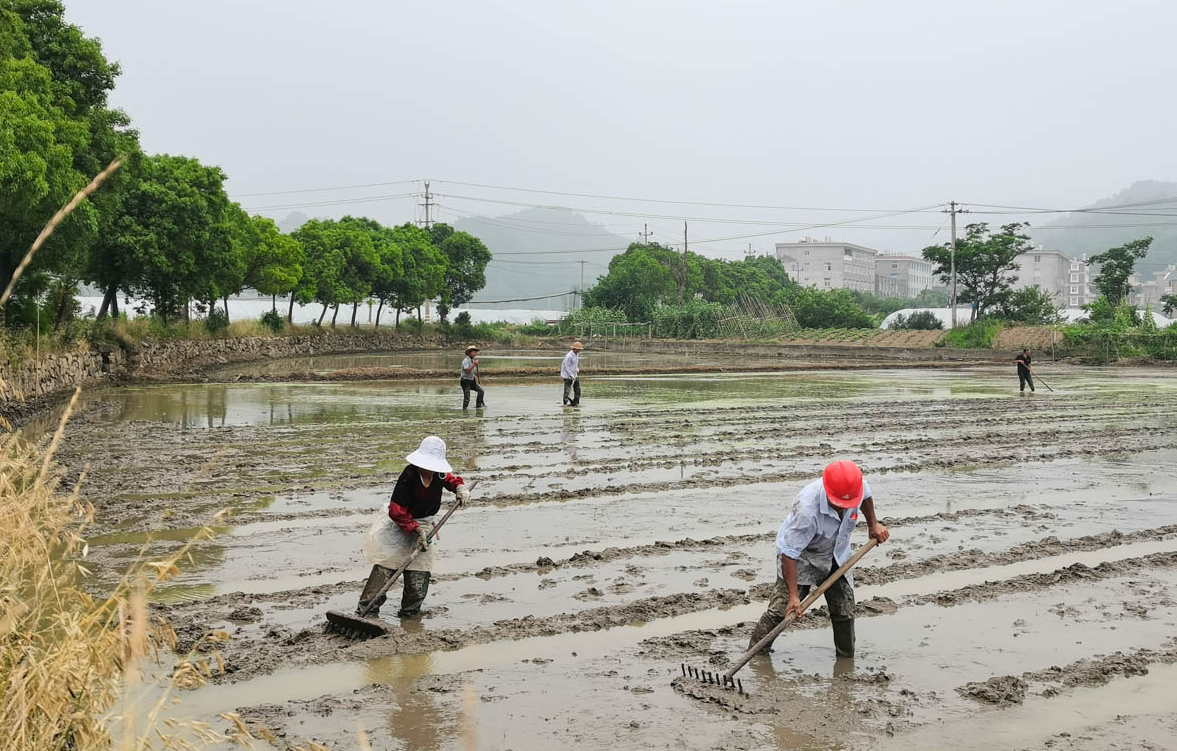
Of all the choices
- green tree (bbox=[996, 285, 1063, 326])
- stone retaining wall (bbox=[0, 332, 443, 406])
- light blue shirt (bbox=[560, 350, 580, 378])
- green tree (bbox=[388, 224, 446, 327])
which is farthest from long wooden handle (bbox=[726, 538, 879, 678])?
green tree (bbox=[996, 285, 1063, 326])

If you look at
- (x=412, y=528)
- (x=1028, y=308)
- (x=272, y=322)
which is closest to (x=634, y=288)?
(x=1028, y=308)

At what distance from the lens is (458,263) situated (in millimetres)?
66438

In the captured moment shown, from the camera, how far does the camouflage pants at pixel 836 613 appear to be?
6.25m

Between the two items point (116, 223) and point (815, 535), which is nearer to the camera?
point (815, 535)

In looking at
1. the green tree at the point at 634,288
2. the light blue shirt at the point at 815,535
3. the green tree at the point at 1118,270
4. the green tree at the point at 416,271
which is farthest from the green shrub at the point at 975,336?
the light blue shirt at the point at 815,535

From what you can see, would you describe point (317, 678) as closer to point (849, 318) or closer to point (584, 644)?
point (584, 644)

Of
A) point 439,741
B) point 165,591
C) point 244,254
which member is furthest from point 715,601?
point 244,254

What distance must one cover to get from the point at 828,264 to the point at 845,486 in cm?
16507

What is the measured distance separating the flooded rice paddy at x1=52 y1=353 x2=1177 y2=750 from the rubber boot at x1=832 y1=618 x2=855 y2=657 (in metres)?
0.17

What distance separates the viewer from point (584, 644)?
260 inches

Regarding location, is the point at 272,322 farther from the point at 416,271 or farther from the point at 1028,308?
the point at 1028,308

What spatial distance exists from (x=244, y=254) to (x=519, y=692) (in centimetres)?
3820

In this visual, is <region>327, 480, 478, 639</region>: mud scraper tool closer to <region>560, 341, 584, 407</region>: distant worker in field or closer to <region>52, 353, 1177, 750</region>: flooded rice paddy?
<region>52, 353, 1177, 750</region>: flooded rice paddy

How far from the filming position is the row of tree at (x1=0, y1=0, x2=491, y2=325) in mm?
17297
